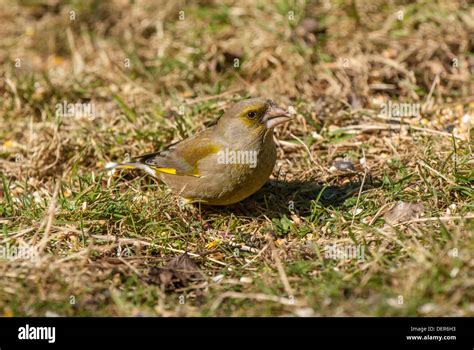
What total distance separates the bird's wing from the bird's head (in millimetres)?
270

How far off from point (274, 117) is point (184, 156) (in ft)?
2.87

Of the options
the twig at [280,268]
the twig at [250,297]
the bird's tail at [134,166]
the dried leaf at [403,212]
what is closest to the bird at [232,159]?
the bird's tail at [134,166]

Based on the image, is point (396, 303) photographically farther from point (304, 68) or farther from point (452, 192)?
point (304, 68)

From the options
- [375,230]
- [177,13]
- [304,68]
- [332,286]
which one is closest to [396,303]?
[332,286]

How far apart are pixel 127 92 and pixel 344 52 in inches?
97.8

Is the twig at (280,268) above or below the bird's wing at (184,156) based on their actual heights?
below

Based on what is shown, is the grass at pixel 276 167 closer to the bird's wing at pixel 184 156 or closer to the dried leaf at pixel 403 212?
the dried leaf at pixel 403 212

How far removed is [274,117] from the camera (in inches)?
223

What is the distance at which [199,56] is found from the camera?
316 inches

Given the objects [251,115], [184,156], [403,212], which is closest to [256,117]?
[251,115]

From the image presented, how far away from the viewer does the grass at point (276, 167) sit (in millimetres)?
4547

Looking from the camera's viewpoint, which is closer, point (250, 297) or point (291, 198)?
point (250, 297)

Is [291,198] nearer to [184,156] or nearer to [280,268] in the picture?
[184,156]

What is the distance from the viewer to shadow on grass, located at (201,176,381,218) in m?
5.95
